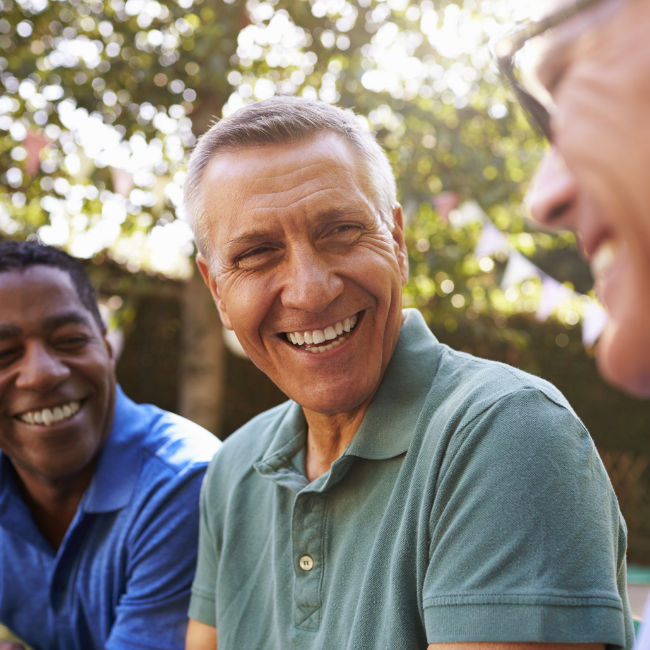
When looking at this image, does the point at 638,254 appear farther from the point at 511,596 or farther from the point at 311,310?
the point at 311,310

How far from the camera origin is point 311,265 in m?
1.54

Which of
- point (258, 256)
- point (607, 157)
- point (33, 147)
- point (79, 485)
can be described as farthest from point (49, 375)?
point (33, 147)

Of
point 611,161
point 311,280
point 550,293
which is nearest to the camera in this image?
point 611,161

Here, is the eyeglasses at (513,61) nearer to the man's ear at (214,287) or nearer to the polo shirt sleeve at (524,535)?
the polo shirt sleeve at (524,535)

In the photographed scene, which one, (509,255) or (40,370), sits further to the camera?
(509,255)

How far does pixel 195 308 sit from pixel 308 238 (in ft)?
14.3

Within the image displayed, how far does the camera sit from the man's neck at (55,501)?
2.40m

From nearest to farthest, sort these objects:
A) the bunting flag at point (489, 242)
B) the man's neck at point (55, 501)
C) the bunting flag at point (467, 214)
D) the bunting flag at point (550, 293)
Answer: the man's neck at point (55, 501) < the bunting flag at point (489, 242) < the bunting flag at point (467, 214) < the bunting flag at point (550, 293)

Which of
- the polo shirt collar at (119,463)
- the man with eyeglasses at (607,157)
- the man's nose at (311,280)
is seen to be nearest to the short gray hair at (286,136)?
the man's nose at (311,280)

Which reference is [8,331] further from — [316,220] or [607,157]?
[607,157]

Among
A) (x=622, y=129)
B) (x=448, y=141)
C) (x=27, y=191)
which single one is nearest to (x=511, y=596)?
(x=622, y=129)

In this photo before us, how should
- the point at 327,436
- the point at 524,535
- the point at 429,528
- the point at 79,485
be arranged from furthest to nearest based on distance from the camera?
the point at 79,485, the point at 327,436, the point at 429,528, the point at 524,535

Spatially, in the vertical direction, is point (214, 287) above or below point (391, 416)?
above

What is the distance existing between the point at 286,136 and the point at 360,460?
0.76m
